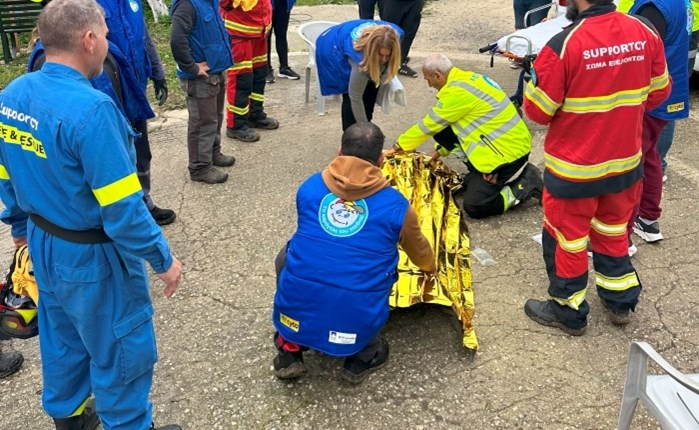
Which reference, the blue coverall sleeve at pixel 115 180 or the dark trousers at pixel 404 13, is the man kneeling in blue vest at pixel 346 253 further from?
the dark trousers at pixel 404 13

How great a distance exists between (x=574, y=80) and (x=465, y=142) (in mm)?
1632

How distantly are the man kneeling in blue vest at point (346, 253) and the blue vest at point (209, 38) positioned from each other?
225cm

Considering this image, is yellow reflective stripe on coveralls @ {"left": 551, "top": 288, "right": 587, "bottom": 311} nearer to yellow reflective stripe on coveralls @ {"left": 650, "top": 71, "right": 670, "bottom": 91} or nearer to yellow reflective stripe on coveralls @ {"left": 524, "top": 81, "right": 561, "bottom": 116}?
yellow reflective stripe on coveralls @ {"left": 524, "top": 81, "right": 561, "bottom": 116}

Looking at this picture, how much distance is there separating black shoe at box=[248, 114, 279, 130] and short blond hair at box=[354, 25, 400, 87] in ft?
5.49

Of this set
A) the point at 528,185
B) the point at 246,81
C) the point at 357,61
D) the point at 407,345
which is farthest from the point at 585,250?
the point at 246,81

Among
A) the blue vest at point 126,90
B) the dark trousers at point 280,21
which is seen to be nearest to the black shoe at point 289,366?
the blue vest at point 126,90

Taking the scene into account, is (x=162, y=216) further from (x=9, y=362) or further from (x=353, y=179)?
(x=353, y=179)

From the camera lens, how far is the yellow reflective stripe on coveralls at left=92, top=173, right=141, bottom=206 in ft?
6.35

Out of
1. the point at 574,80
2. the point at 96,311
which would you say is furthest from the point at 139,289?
the point at 574,80

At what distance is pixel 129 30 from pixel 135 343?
218cm

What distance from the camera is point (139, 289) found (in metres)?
2.25

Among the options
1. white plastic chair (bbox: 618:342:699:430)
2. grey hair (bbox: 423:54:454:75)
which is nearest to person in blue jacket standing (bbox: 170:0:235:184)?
grey hair (bbox: 423:54:454:75)

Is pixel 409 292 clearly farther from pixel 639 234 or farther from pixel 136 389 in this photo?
pixel 639 234

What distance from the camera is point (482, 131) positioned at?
4.30m
